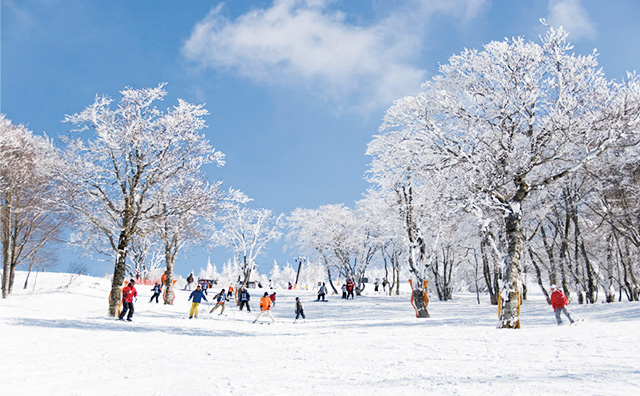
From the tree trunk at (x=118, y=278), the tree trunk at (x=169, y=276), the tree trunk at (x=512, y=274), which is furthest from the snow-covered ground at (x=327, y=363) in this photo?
the tree trunk at (x=169, y=276)

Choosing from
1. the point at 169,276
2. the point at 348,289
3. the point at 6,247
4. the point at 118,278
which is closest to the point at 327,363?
the point at 118,278

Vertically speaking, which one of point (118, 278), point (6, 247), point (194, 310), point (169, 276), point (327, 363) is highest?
point (6, 247)

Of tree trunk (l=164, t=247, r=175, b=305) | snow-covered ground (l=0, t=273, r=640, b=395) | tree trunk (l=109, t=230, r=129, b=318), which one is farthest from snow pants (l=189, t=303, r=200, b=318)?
snow-covered ground (l=0, t=273, r=640, b=395)

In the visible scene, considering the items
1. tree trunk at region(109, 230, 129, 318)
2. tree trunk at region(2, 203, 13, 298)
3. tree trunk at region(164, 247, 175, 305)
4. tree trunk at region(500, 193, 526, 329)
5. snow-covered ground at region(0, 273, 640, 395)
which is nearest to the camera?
snow-covered ground at region(0, 273, 640, 395)

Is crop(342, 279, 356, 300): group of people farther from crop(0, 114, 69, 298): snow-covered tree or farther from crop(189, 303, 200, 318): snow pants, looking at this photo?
crop(0, 114, 69, 298): snow-covered tree

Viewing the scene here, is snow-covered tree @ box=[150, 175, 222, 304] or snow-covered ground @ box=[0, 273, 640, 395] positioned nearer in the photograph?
snow-covered ground @ box=[0, 273, 640, 395]

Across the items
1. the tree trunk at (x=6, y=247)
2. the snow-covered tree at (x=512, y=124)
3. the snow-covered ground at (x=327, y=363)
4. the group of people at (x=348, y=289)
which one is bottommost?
the snow-covered ground at (x=327, y=363)

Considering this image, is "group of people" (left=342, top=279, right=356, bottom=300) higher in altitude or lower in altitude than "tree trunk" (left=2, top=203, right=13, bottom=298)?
lower

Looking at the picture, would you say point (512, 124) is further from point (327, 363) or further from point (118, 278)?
point (118, 278)

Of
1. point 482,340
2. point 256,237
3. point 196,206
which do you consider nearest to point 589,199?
point 482,340

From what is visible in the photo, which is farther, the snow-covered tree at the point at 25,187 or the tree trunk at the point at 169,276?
the tree trunk at the point at 169,276

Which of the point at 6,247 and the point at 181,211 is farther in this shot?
the point at 6,247

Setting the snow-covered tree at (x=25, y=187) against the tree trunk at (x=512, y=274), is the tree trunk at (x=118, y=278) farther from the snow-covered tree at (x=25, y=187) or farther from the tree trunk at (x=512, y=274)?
the tree trunk at (x=512, y=274)

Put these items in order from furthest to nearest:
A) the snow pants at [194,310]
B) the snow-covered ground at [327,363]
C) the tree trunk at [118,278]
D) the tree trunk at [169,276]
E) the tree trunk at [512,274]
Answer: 1. the tree trunk at [169,276]
2. the snow pants at [194,310]
3. the tree trunk at [118,278]
4. the tree trunk at [512,274]
5. the snow-covered ground at [327,363]
